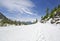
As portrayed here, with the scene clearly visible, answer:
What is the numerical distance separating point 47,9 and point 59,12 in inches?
1480

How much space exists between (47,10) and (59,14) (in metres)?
36.7

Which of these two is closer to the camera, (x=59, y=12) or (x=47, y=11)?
(x=59, y=12)

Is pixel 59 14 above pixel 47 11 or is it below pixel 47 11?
below

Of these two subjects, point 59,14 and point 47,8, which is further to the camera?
point 47,8

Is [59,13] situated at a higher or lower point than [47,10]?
lower

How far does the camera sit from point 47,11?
82375mm

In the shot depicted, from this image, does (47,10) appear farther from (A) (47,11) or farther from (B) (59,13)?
(B) (59,13)

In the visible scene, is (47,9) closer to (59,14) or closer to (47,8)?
(47,8)

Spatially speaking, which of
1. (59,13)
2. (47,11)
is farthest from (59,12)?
(47,11)

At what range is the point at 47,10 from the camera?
271 ft

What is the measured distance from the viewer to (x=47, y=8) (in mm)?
85688

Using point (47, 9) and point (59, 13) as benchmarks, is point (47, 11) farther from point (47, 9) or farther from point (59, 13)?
point (59, 13)

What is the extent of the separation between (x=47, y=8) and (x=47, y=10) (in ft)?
12.4

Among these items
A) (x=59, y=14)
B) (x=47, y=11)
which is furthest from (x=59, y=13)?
(x=47, y=11)
